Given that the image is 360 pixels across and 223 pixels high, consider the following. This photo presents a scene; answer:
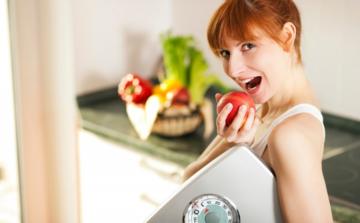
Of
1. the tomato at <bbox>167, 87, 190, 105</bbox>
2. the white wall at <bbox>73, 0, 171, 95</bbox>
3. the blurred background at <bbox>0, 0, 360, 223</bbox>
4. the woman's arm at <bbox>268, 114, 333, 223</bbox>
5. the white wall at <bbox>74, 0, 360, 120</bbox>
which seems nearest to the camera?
the woman's arm at <bbox>268, 114, 333, 223</bbox>

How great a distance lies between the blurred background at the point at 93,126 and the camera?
1199mm

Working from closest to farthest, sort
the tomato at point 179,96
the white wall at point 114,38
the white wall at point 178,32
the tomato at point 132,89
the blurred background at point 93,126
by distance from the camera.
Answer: the tomato at point 132,89
the blurred background at point 93,126
the white wall at point 178,32
the tomato at point 179,96
the white wall at point 114,38

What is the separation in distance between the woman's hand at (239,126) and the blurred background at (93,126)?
462mm

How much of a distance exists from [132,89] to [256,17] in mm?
355

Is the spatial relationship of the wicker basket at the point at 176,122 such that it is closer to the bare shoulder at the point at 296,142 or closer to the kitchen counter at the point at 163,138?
the kitchen counter at the point at 163,138

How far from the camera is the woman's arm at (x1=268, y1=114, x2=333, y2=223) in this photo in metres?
0.67

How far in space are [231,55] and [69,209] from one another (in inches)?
28.1

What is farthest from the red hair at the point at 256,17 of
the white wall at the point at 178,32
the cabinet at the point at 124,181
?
the cabinet at the point at 124,181

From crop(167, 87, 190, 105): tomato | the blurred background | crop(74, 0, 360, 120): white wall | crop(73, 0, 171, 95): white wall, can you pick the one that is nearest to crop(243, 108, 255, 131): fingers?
the blurred background

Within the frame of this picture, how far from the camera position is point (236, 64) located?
27.8 inches

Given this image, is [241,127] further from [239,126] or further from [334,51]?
[334,51]

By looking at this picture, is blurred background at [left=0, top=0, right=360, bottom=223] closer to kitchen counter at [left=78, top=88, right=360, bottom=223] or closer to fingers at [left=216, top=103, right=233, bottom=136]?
kitchen counter at [left=78, top=88, right=360, bottom=223]

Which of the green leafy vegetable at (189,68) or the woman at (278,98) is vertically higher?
the woman at (278,98)

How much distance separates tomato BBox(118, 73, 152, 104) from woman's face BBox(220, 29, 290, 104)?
0.27 metres
